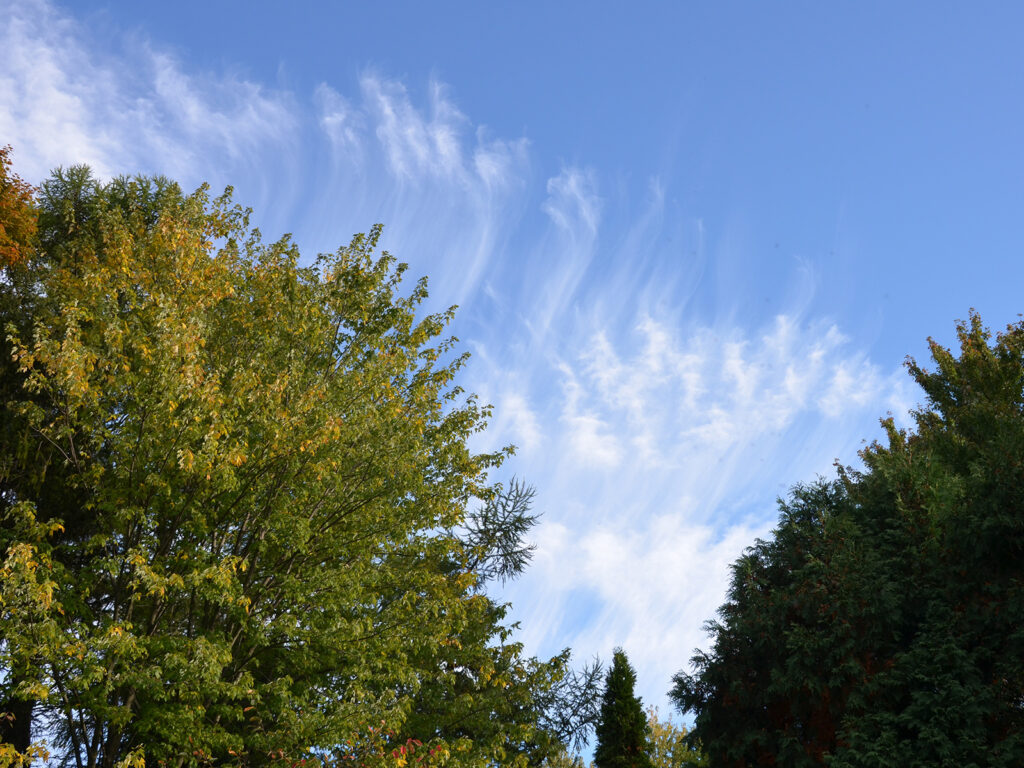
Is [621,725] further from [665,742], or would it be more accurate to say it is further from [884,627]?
[665,742]

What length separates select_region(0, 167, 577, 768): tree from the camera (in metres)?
10.6

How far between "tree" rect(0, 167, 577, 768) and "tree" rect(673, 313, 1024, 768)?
6.44 m

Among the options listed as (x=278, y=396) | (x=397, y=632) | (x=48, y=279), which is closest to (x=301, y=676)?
(x=397, y=632)

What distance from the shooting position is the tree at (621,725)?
20.7 m

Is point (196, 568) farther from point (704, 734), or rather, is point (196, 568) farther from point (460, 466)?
point (704, 734)

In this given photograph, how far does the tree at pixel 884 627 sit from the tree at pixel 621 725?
56.4 inches

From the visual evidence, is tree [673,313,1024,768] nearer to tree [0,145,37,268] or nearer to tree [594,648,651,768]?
tree [594,648,651,768]

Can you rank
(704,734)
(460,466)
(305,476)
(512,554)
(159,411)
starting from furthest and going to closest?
(512,554) → (704,734) → (460,466) → (305,476) → (159,411)

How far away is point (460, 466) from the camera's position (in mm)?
15266

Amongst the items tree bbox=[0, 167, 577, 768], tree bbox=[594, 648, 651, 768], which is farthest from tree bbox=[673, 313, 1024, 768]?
tree bbox=[0, 167, 577, 768]

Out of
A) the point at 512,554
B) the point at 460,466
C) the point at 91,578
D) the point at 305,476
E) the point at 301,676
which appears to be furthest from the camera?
the point at 512,554

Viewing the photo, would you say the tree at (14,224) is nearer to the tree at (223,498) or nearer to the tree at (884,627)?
the tree at (223,498)

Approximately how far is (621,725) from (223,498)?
1397 centimetres

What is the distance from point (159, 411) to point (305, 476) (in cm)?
276
